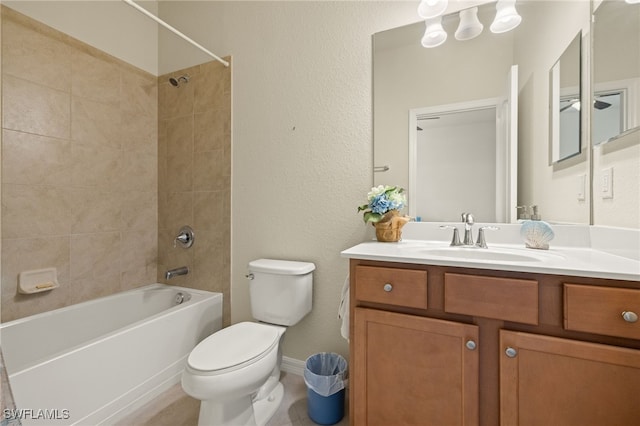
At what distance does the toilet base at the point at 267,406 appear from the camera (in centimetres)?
136

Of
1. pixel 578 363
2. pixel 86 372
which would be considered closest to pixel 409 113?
pixel 578 363

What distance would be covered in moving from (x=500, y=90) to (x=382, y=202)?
0.78 metres

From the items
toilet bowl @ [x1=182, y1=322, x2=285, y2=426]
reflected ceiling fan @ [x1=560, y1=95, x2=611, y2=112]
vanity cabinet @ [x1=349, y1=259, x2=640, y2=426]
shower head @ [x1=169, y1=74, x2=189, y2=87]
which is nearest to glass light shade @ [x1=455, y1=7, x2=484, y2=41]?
reflected ceiling fan @ [x1=560, y1=95, x2=611, y2=112]

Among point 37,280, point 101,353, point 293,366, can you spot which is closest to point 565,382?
point 293,366

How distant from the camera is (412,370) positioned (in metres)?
1.00

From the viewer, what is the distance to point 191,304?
1.81 metres

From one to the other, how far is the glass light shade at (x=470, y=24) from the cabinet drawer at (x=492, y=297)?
1.20 metres

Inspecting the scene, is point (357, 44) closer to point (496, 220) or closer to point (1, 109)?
point (496, 220)

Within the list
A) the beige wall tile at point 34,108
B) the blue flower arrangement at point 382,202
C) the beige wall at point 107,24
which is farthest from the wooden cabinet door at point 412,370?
the beige wall at point 107,24

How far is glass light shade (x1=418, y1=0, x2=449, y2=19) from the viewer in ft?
4.40

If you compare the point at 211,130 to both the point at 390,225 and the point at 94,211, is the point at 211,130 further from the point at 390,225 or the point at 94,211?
the point at 390,225

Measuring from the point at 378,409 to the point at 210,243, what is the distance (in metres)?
1.53

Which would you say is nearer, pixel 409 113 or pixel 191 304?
pixel 409 113

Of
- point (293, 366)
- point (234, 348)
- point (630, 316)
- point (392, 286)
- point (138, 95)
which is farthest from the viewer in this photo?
point (138, 95)
